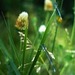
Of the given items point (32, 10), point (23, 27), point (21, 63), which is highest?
point (23, 27)

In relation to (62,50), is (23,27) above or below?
above

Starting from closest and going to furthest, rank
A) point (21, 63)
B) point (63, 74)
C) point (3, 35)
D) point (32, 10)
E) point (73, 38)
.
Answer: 1. point (21, 63)
2. point (63, 74)
3. point (73, 38)
4. point (3, 35)
5. point (32, 10)

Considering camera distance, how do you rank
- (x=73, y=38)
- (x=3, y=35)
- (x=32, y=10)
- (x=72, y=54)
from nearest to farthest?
(x=72, y=54)
(x=73, y=38)
(x=3, y=35)
(x=32, y=10)

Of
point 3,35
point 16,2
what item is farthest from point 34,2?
point 3,35

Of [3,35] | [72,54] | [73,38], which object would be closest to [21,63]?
[72,54]

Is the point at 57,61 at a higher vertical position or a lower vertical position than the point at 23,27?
lower

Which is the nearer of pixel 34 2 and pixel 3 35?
pixel 3 35

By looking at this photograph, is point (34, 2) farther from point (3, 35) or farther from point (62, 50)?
point (62, 50)

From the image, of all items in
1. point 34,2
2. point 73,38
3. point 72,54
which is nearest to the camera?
point 72,54

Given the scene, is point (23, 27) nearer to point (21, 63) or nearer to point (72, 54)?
point (21, 63)
